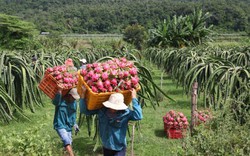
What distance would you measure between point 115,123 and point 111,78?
0.61 metres

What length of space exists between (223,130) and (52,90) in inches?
106

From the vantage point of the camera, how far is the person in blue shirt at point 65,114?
5.68 metres

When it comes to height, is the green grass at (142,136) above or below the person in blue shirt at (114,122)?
below

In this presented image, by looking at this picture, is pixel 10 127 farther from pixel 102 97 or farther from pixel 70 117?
pixel 102 97

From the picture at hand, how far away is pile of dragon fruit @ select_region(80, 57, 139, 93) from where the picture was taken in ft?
13.5

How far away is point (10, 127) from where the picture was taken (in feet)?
26.9

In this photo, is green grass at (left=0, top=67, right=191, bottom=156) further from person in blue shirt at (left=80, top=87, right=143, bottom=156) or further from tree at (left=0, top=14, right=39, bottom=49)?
tree at (left=0, top=14, right=39, bottom=49)

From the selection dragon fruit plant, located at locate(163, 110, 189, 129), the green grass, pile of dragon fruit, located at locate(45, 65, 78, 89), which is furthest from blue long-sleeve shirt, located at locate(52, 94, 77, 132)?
dragon fruit plant, located at locate(163, 110, 189, 129)

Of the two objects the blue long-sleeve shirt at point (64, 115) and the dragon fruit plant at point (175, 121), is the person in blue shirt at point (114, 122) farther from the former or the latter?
the dragon fruit plant at point (175, 121)

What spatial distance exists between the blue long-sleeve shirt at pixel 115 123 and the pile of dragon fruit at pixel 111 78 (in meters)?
0.34

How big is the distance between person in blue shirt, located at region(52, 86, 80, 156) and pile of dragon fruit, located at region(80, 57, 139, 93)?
1501mm

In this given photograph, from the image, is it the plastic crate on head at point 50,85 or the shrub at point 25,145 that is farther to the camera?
the plastic crate on head at point 50,85

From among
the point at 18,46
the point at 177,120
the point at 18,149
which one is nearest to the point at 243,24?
the point at 18,46

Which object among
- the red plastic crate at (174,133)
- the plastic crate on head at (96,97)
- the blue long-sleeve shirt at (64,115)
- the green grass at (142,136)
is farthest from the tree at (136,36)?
the plastic crate on head at (96,97)
